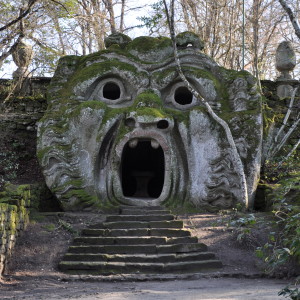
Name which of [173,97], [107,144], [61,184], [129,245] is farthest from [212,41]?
[129,245]

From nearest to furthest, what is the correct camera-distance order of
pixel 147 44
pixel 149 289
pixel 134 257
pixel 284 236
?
pixel 149 289 < pixel 284 236 < pixel 134 257 < pixel 147 44

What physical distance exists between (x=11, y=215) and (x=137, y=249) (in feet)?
6.71

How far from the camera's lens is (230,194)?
29.5ft

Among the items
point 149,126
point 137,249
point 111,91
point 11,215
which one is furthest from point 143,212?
point 111,91

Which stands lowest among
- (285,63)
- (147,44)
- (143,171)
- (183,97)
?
(143,171)

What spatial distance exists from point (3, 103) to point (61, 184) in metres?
4.17

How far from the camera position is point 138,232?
7.91m

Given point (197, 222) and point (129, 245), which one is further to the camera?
point (197, 222)

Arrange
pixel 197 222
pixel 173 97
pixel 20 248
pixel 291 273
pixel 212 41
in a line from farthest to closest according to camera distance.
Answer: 1. pixel 212 41
2. pixel 173 97
3. pixel 197 222
4. pixel 20 248
5. pixel 291 273

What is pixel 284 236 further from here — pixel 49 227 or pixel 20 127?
pixel 20 127

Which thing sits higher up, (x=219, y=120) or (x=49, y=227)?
(x=219, y=120)

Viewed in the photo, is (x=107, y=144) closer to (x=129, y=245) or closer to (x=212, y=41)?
(x=129, y=245)

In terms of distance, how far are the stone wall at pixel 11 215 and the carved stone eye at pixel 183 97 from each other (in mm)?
3804

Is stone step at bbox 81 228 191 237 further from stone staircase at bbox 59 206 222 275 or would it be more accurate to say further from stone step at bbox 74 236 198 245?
stone step at bbox 74 236 198 245
